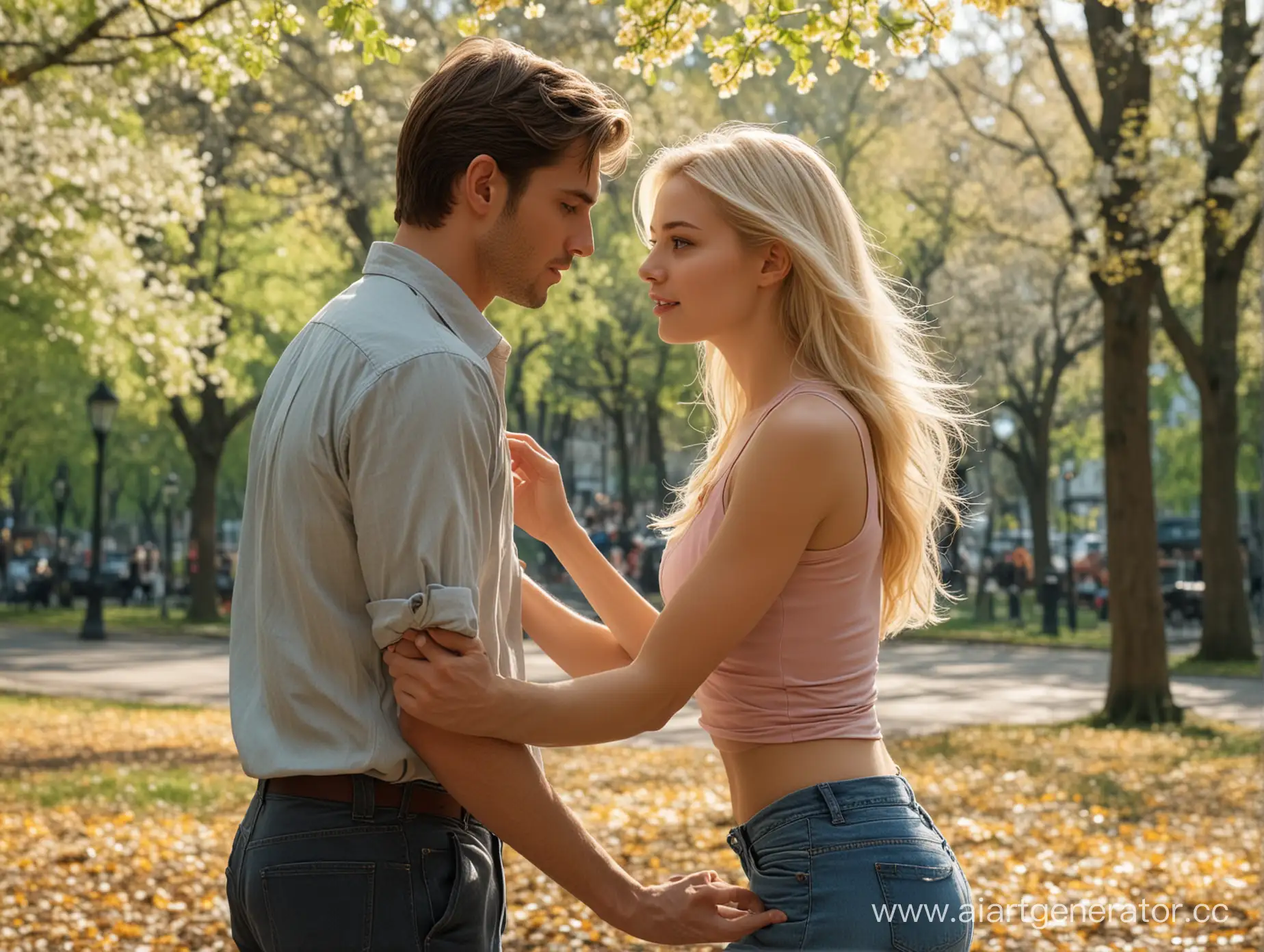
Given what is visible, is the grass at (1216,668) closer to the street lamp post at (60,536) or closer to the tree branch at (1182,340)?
the tree branch at (1182,340)

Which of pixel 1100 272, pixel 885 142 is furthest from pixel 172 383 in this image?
pixel 885 142

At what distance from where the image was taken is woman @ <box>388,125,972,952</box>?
2.47 meters

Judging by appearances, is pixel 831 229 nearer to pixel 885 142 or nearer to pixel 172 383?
pixel 172 383

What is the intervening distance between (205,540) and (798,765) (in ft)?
105

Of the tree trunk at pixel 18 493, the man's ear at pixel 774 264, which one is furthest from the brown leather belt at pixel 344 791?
the tree trunk at pixel 18 493

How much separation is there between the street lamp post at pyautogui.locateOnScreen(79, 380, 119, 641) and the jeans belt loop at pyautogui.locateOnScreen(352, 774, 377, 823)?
87.9ft

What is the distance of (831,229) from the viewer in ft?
9.23

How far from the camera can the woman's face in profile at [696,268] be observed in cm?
282

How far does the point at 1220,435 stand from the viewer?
76.3ft

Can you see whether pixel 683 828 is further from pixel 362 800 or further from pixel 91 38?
pixel 362 800

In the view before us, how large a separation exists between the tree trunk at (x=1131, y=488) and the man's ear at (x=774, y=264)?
43.9ft

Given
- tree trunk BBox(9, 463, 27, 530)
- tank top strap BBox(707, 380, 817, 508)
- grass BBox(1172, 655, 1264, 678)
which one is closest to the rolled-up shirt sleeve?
tank top strap BBox(707, 380, 817, 508)

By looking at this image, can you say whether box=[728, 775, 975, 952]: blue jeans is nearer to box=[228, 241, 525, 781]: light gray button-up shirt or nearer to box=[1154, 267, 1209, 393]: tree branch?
box=[228, 241, 525, 781]: light gray button-up shirt

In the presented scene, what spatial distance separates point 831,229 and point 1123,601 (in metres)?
13.8
